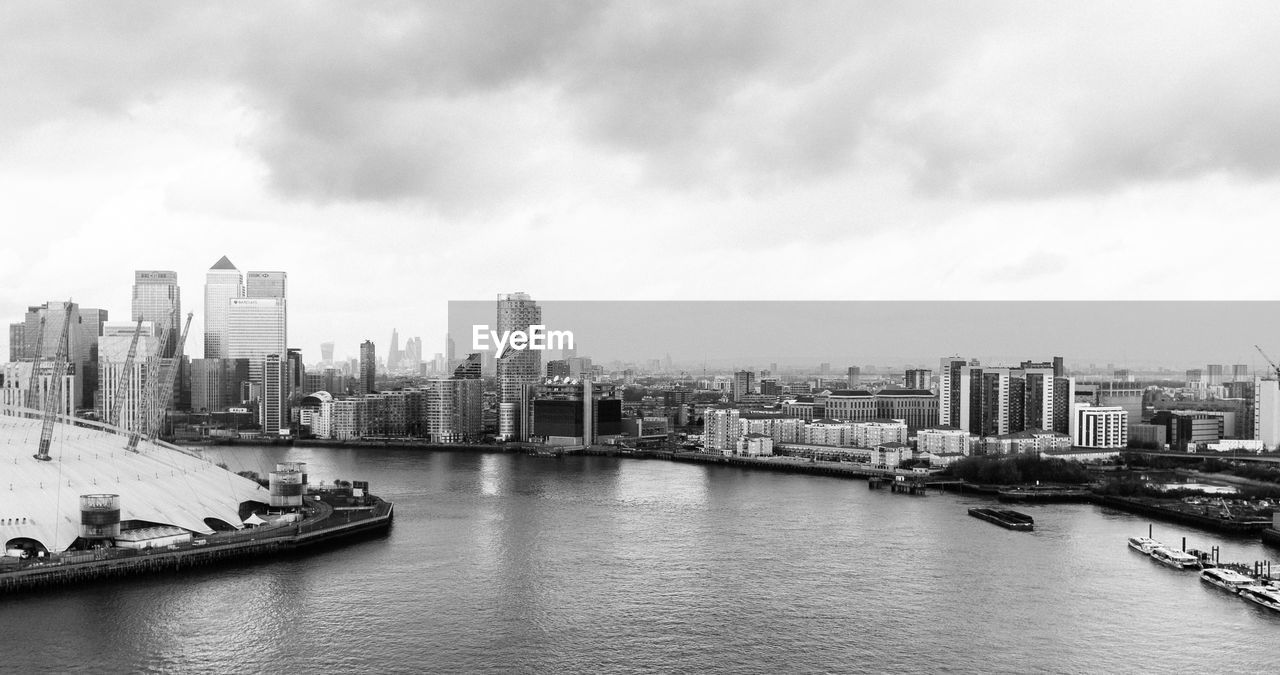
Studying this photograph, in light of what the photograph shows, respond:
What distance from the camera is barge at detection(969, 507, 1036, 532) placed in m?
14.9

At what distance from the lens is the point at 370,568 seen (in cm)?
1168

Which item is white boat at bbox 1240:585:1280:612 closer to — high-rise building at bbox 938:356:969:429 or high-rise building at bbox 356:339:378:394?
high-rise building at bbox 938:356:969:429

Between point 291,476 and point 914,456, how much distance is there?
1561cm

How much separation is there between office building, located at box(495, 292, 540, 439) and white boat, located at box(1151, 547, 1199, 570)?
2503 cm

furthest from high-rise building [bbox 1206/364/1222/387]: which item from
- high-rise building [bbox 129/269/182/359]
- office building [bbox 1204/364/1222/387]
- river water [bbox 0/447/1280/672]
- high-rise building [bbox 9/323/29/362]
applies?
high-rise building [bbox 9/323/29/362]

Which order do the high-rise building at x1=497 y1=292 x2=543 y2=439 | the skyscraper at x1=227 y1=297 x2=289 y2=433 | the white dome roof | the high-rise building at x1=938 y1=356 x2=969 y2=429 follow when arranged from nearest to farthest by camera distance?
1. the white dome roof
2. the high-rise building at x1=938 y1=356 x2=969 y2=429
3. the high-rise building at x1=497 y1=292 x2=543 y2=439
4. the skyscraper at x1=227 y1=297 x2=289 y2=433

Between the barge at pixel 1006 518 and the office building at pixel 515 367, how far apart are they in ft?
68.7

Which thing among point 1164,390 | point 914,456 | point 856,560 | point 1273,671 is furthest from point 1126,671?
point 1164,390

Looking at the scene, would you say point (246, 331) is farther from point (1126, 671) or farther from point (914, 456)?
point (1126, 671)

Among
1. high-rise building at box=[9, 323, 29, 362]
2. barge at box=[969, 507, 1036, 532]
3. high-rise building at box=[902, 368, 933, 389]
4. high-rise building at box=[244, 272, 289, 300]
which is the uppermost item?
high-rise building at box=[244, 272, 289, 300]

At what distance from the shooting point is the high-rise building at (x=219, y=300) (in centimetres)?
5334

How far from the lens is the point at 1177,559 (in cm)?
1192

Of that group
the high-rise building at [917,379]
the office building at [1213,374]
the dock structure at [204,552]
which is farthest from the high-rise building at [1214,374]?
the dock structure at [204,552]

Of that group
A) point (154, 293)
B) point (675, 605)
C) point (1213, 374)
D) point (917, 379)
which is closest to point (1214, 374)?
point (1213, 374)
